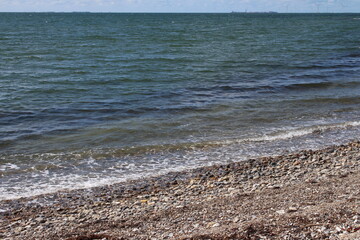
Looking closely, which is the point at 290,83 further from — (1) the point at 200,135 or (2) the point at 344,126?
(1) the point at 200,135

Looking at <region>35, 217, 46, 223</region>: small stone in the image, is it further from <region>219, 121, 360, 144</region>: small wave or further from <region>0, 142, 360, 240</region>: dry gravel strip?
<region>219, 121, 360, 144</region>: small wave

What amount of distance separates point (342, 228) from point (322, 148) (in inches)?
277

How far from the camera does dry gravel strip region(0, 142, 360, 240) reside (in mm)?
7555

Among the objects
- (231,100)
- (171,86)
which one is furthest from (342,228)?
(171,86)

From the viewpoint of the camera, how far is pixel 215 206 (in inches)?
355

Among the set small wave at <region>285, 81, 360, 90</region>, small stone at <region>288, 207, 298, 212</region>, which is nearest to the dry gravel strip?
small stone at <region>288, 207, 298, 212</region>

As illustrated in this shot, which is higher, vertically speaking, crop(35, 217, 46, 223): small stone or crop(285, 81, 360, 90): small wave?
crop(285, 81, 360, 90): small wave

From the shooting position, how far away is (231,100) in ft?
68.7

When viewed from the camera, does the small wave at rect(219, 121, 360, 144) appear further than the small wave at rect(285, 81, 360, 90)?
No

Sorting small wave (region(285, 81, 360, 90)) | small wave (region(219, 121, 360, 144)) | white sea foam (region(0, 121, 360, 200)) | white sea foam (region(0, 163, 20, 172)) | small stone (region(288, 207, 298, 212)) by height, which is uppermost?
small stone (region(288, 207, 298, 212))

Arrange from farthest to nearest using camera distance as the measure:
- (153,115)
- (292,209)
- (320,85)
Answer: (320,85), (153,115), (292,209)

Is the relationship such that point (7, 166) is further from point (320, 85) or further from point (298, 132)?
point (320, 85)

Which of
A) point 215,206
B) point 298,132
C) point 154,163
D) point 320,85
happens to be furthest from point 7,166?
point 320,85

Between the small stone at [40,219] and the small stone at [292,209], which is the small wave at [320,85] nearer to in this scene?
the small stone at [292,209]
